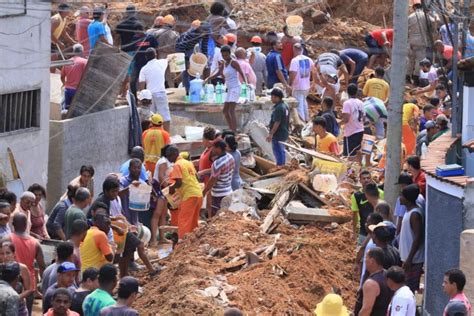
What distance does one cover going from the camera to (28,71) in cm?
1983

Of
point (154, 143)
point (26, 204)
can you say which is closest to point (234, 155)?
point (154, 143)

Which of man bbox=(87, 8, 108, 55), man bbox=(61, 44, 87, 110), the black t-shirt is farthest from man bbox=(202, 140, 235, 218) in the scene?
the black t-shirt

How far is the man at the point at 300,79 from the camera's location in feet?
83.4

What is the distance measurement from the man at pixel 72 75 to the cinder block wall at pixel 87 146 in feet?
2.02

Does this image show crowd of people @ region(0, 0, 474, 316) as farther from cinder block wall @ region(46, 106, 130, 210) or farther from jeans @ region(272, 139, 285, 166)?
cinder block wall @ region(46, 106, 130, 210)

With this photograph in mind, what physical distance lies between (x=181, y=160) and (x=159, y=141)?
2.43 m

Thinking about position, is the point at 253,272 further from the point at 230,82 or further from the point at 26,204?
the point at 230,82

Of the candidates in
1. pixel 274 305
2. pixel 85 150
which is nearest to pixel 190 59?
pixel 85 150

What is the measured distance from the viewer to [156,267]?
702 inches

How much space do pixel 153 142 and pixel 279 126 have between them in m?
2.57

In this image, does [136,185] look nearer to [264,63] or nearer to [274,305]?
[274,305]

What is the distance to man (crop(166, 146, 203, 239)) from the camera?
18.3 metres

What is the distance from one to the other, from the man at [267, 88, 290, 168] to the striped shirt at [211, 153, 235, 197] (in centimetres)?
294

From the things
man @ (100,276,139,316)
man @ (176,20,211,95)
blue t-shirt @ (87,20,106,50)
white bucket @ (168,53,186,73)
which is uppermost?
blue t-shirt @ (87,20,106,50)
